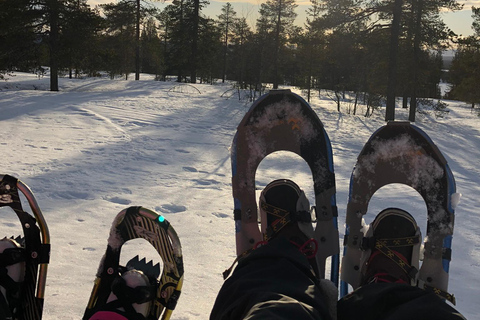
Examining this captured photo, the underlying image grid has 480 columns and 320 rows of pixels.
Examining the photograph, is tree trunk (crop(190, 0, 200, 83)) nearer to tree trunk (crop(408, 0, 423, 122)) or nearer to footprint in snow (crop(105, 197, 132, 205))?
tree trunk (crop(408, 0, 423, 122))

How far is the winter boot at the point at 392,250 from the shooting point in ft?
5.71

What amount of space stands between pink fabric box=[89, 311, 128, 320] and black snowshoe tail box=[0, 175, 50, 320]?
0.94ft

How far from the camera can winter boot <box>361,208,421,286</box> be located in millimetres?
1741

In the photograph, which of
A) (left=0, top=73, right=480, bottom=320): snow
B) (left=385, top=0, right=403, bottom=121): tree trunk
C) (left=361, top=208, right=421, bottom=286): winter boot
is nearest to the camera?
(left=361, top=208, right=421, bottom=286): winter boot

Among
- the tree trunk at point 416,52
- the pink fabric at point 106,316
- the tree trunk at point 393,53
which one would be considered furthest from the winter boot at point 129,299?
the tree trunk at point 416,52

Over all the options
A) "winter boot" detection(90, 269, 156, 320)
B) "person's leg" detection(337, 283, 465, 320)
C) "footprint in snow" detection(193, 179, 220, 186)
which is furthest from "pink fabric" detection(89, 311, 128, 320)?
"footprint in snow" detection(193, 179, 220, 186)

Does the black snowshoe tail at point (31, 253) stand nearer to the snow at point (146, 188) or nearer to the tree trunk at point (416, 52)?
the snow at point (146, 188)

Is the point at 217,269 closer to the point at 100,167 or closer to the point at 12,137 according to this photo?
the point at 100,167

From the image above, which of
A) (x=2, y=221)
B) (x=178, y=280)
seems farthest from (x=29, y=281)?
(x=2, y=221)

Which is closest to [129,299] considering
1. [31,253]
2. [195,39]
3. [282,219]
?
[31,253]

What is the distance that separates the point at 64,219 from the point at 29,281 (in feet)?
3.04

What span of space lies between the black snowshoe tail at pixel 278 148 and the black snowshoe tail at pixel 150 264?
647mm

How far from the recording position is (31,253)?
1.54 m

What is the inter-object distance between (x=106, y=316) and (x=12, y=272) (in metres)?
0.50
